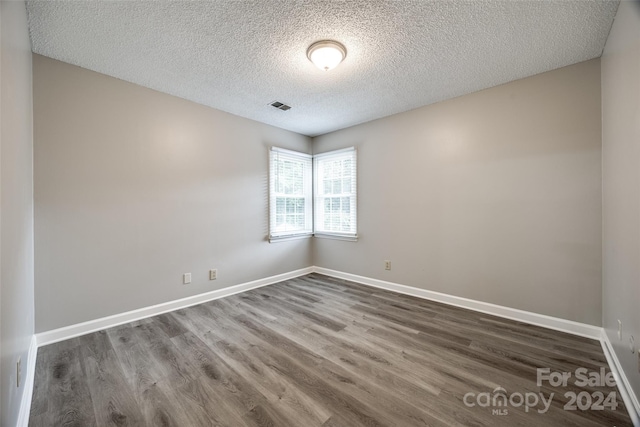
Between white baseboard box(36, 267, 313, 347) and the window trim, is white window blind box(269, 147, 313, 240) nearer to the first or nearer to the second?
the window trim

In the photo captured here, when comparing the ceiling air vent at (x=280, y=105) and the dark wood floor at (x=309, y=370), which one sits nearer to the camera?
the dark wood floor at (x=309, y=370)

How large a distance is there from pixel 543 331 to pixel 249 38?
12.3ft

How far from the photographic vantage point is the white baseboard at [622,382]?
1.43 metres

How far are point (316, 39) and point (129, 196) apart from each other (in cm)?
244

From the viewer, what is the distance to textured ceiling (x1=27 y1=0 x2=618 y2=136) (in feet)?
5.74

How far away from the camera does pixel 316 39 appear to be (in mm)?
2043

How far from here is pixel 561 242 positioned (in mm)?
2453

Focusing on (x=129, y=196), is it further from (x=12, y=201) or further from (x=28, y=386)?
(x=28, y=386)

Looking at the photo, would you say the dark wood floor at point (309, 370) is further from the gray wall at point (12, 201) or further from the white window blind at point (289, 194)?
the white window blind at point (289, 194)

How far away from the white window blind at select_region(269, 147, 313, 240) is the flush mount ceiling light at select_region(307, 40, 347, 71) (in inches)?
79.6

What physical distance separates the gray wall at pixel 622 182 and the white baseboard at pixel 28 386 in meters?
3.46

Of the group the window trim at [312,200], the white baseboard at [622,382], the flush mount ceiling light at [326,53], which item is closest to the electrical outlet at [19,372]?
the window trim at [312,200]

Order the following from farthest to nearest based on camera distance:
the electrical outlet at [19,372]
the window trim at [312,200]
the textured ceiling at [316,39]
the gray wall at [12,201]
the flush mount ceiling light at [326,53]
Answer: the window trim at [312,200]
the flush mount ceiling light at [326,53]
the textured ceiling at [316,39]
the electrical outlet at [19,372]
the gray wall at [12,201]

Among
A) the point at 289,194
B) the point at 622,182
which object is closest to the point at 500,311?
the point at 622,182
